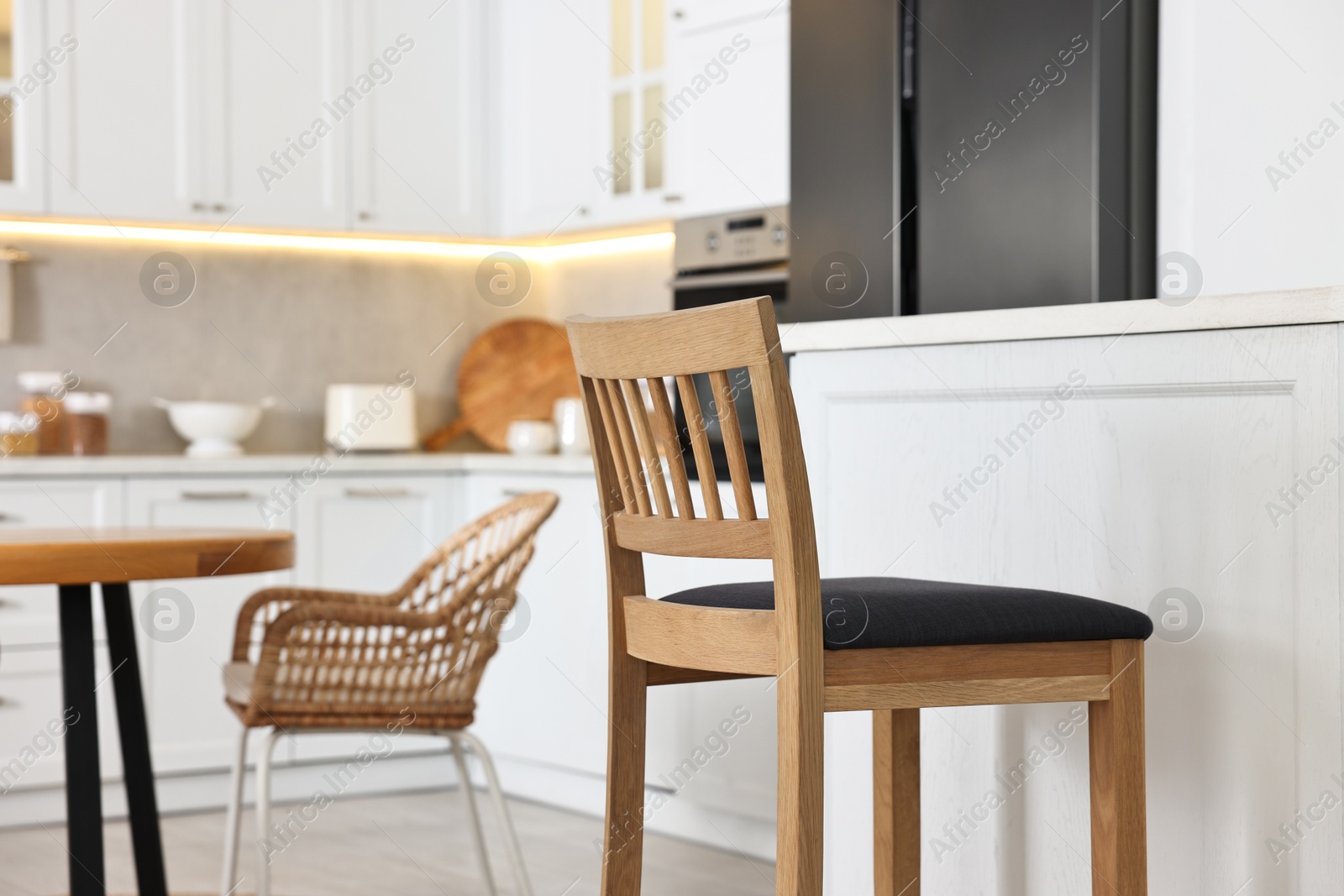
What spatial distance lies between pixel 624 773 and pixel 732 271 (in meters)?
2.15

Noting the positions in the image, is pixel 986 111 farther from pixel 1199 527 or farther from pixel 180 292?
pixel 180 292

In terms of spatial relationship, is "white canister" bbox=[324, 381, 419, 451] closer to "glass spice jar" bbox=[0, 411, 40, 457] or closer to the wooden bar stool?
"glass spice jar" bbox=[0, 411, 40, 457]

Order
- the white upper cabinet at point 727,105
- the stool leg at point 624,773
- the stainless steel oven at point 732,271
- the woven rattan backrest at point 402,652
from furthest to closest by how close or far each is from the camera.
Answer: the white upper cabinet at point 727,105, the stainless steel oven at point 732,271, the woven rattan backrest at point 402,652, the stool leg at point 624,773

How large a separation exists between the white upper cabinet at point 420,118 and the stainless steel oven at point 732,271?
861 millimetres

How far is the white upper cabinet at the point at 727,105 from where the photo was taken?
3449 millimetres

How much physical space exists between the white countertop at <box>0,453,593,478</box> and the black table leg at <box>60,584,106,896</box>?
134cm

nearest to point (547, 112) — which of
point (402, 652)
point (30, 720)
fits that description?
point (30, 720)

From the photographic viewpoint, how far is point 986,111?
8.17 ft

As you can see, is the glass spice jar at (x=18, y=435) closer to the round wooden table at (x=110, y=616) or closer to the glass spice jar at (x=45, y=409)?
the glass spice jar at (x=45, y=409)

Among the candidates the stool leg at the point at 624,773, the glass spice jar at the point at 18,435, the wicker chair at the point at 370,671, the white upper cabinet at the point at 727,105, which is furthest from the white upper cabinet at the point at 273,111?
the stool leg at the point at 624,773

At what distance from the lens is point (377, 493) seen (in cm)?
384

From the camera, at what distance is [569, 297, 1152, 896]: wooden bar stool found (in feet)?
4.52

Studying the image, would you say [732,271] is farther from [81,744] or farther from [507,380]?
[81,744]

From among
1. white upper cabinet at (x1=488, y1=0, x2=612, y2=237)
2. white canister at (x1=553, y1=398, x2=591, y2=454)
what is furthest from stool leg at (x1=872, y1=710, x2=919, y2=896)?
white upper cabinet at (x1=488, y1=0, x2=612, y2=237)
